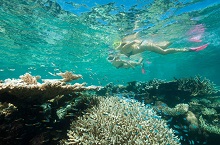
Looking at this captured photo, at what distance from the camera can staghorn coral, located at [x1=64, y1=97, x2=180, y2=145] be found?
13.2 feet

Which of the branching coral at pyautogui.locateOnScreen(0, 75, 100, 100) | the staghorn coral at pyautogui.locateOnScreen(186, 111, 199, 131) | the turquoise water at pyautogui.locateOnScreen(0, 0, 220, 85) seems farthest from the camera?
the turquoise water at pyautogui.locateOnScreen(0, 0, 220, 85)

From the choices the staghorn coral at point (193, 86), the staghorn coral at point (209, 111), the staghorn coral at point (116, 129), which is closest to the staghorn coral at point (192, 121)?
the staghorn coral at point (209, 111)

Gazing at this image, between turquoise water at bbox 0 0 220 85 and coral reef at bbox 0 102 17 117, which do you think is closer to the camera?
coral reef at bbox 0 102 17 117

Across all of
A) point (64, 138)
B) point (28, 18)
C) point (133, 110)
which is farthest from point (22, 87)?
point (28, 18)

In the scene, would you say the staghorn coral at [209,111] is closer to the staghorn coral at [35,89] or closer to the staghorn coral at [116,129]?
the staghorn coral at [116,129]

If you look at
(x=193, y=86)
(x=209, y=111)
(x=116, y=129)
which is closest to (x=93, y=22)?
(x=193, y=86)

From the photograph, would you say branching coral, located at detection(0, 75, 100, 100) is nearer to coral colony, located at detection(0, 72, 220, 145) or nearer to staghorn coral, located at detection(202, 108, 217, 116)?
coral colony, located at detection(0, 72, 220, 145)

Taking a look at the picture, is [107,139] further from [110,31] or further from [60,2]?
[110,31]

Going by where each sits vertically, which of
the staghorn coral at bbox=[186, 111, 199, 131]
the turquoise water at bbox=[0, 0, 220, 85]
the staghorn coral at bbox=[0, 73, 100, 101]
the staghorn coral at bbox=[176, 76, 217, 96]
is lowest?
the staghorn coral at bbox=[186, 111, 199, 131]

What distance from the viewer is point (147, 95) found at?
10453 mm

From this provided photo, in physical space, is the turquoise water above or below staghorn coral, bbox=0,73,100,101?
above

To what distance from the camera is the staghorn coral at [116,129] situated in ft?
13.2

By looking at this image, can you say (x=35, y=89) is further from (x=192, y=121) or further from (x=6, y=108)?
(x=192, y=121)

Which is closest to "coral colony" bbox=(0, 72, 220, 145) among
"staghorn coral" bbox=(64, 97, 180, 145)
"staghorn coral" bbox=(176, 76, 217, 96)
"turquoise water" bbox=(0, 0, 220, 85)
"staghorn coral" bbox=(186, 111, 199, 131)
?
"staghorn coral" bbox=(64, 97, 180, 145)
